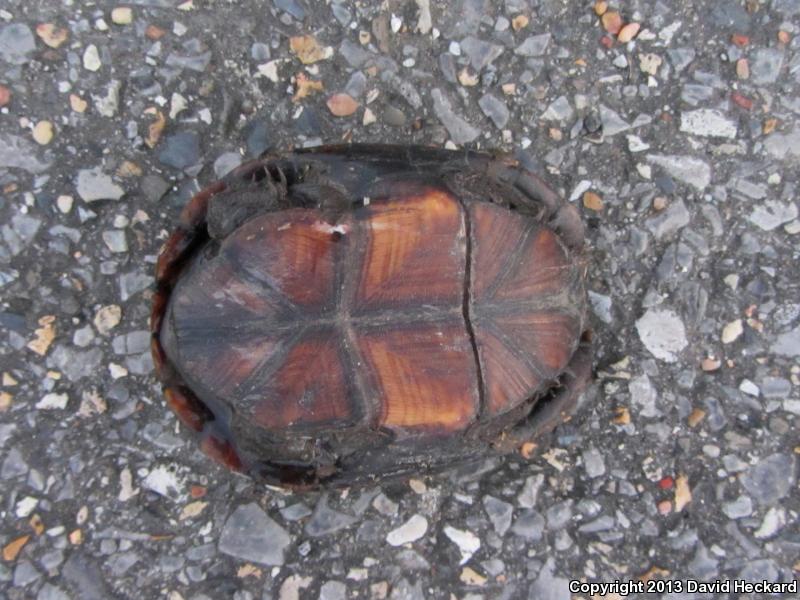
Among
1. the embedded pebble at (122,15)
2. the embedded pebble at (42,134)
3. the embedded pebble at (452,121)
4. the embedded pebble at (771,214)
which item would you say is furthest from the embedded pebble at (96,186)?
the embedded pebble at (771,214)

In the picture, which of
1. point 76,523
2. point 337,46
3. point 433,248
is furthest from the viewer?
point 337,46

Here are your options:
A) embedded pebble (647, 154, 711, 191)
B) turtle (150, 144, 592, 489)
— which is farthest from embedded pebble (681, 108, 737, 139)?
turtle (150, 144, 592, 489)

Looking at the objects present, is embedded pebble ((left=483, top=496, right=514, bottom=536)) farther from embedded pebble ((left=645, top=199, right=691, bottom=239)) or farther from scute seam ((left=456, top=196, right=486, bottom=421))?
embedded pebble ((left=645, top=199, right=691, bottom=239))

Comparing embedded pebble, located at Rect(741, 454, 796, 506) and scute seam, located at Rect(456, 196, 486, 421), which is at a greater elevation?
scute seam, located at Rect(456, 196, 486, 421)

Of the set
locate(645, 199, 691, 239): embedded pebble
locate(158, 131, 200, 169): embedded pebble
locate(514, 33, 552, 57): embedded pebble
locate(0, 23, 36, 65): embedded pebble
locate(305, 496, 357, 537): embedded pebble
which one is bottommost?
locate(305, 496, 357, 537): embedded pebble

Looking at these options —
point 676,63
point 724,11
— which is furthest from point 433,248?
point 724,11

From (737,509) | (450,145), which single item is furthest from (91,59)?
(737,509)

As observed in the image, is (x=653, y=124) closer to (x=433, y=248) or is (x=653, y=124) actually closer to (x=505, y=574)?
(x=433, y=248)

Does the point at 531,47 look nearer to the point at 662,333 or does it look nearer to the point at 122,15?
the point at 662,333
